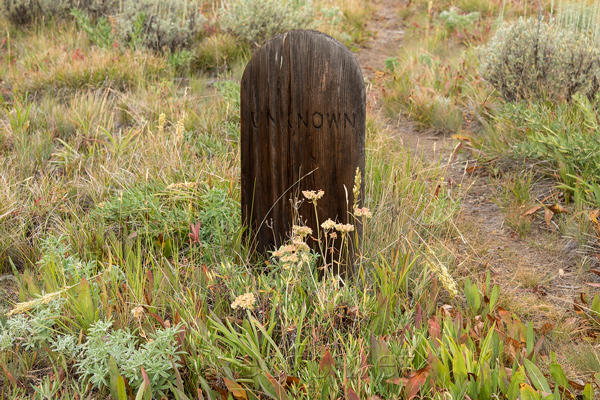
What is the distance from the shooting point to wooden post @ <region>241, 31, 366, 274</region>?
241 centimetres

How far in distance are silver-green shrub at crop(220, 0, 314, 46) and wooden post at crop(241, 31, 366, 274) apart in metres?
4.14

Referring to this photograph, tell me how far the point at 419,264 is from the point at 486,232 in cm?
93

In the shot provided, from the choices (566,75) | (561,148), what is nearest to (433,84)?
(566,75)

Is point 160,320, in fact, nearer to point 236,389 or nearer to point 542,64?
point 236,389

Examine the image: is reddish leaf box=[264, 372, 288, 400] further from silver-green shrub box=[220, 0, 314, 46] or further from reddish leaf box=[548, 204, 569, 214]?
silver-green shrub box=[220, 0, 314, 46]

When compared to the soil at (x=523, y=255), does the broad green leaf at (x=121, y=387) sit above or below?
above

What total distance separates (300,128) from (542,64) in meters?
3.08

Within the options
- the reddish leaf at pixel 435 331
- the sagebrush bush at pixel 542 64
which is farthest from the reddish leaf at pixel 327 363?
the sagebrush bush at pixel 542 64

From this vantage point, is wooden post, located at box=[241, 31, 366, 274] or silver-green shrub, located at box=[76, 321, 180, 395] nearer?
silver-green shrub, located at box=[76, 321, 180, 395]

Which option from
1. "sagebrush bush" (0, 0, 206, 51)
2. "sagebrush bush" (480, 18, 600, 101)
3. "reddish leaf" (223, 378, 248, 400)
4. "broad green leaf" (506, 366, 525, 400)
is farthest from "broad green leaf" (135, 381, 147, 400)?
"sagebrush bush" (0, 0, 206, 51)

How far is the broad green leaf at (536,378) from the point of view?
191cm

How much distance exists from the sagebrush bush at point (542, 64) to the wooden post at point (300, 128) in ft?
8.72

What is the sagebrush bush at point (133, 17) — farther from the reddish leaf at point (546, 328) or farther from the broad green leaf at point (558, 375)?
the broad green leaf at point (558, 375)

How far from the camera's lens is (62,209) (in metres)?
3.24
